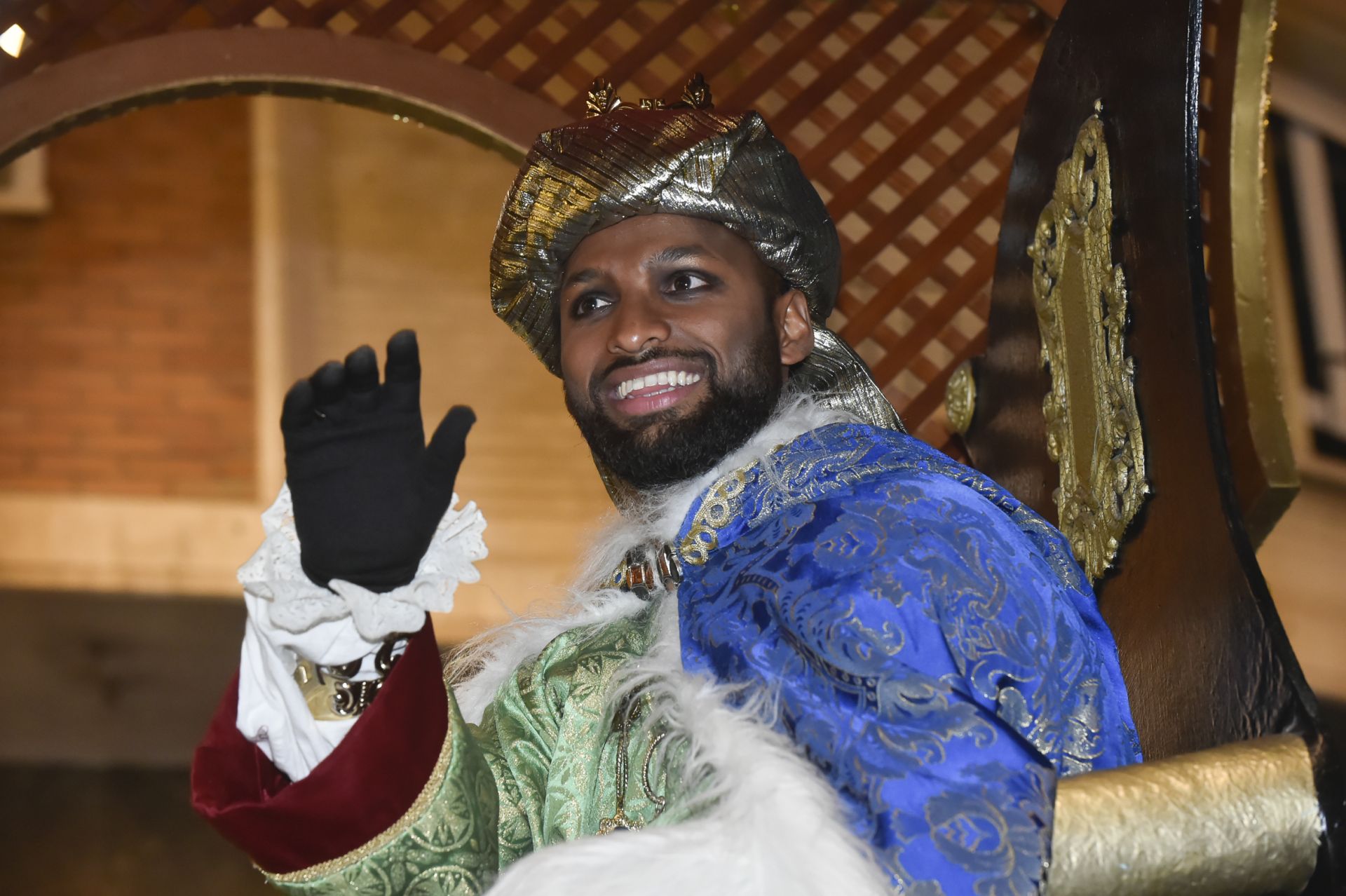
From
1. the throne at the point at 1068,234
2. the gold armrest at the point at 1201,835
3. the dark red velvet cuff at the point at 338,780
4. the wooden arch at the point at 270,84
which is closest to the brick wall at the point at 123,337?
the throne at the point at 1068,234

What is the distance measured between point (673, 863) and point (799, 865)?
12 cm

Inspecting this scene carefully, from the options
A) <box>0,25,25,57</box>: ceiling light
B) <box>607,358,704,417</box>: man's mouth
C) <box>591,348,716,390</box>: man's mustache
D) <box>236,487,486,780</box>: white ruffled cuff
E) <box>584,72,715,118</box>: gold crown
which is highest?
<box>0,25,25,57</box>: ceiling light

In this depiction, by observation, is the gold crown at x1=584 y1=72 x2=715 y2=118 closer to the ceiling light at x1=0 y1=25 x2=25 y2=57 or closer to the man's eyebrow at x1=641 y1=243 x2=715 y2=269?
the man's eyebrow at x1=641 y1=243 x2=715 y2=269

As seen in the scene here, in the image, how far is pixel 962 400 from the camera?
2.20 m

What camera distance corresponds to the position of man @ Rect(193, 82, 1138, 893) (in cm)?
135

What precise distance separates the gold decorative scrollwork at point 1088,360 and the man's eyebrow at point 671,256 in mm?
421

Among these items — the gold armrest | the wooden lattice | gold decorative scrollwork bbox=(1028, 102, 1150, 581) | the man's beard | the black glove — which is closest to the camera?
the gold armrest

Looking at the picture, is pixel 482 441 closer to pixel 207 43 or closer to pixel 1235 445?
pixel 207 43

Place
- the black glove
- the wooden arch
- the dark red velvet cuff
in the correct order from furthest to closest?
the wooden arch, the dark red velvet cuff, the black glove

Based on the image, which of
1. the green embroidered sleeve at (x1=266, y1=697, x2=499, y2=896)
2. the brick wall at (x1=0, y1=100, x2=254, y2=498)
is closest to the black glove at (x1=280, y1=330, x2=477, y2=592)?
the green embroidered sleeve at (x1=266, y1=697, x2=499, y2=896)

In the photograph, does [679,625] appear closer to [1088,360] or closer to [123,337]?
[1088,360]

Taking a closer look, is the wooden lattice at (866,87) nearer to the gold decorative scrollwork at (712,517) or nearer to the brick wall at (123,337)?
the gold decorative scrollwork at (712,517)

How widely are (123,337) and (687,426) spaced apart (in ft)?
10.7

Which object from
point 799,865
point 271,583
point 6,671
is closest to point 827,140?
point 271,583
